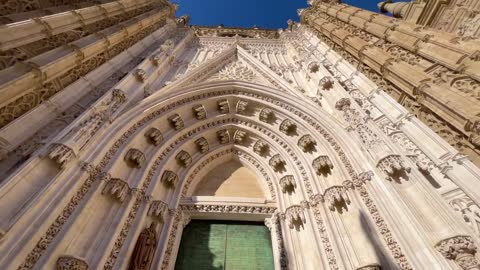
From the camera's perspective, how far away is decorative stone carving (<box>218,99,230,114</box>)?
332 inches

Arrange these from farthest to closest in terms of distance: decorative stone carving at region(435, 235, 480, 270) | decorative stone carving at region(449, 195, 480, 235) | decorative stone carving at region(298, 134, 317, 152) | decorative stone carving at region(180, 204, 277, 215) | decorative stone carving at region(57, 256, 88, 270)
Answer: decorative stone carving at region(298, 134, 317, 152)
decorative stone carving at region(180, 204, 277, 215)
decorative stone carving at region(57, 256, 88, 270)
decorative stone carving at region(449, 195, 480, 235)
decorative stone carving at region(435, 235, 480, 270)

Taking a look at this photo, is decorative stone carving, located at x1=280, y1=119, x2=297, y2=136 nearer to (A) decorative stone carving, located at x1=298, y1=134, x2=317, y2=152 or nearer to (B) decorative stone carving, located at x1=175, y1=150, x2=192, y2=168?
(A) decorative stone carving, located at x1=298, y1=134, x2=317, y2=152

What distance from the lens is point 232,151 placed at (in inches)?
331

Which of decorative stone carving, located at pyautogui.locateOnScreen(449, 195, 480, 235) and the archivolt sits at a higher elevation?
the archivolt

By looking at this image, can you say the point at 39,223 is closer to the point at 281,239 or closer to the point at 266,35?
the point at 281,239

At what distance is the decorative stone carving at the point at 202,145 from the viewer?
7984 mm

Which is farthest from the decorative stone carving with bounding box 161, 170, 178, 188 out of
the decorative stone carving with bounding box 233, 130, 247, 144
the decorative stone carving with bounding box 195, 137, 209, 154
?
the decorative stone carving with bounding box 233, 130, 247, 144

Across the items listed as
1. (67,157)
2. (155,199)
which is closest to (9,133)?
(67,157)

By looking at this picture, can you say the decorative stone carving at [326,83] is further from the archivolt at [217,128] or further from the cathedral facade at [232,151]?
the archivolt at [217,128]

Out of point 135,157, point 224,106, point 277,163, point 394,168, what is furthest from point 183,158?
point 394,168

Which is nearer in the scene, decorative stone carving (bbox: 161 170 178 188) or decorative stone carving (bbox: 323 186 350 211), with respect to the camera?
decorative stone carving (bbox: 323 186 350 211)

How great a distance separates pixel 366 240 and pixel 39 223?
475 cm

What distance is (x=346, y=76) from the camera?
7.73 meters

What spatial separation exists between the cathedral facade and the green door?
30 mm
